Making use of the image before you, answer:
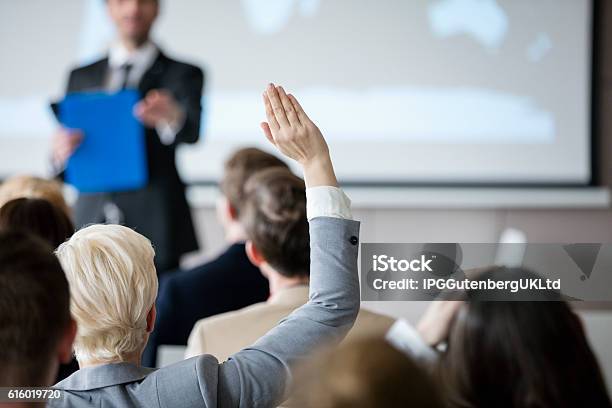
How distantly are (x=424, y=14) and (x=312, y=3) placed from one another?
2.13 feet

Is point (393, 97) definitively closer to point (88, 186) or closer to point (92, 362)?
point (88, 186)

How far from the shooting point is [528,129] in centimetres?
536

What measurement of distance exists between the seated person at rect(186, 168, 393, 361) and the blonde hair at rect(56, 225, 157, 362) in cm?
62

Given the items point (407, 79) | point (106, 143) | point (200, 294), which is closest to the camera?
point (200, 294)

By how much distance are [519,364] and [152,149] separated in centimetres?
322

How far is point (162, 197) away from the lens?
4172 mm

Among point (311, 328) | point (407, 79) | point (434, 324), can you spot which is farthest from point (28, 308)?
point (407, 79)

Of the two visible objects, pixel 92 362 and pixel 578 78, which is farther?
pixel 578 78

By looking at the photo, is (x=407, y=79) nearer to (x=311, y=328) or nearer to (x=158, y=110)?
(x=158, y=110)

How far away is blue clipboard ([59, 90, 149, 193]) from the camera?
12.7 feet

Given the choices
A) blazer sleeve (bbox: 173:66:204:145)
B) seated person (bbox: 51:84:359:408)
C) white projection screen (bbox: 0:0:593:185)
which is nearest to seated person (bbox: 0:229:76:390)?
seated person (bbox: 51:84:359:408)

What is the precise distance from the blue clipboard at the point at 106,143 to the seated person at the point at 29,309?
9.33 feet

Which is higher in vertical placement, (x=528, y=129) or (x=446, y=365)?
(x=528, y=129)

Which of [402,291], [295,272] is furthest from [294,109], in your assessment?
[295,272]
